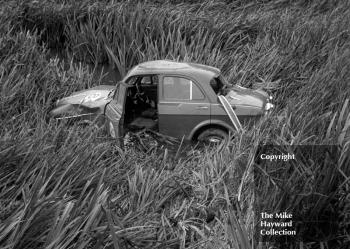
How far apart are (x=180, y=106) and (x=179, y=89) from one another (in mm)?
270

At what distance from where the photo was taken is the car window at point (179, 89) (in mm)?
7906

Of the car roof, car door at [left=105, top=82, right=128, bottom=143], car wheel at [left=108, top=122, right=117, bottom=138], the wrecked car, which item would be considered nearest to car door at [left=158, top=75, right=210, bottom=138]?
the wrecked car

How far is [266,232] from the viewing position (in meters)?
3.87

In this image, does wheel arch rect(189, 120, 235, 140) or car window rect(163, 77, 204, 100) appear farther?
car window rect(163, 77, 204, 100)

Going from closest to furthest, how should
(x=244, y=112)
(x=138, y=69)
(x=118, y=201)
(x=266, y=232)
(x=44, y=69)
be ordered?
(x=266, y=232)
(x=118, y=201)
(x=244, y=112)
(x=138, y=69)
(x=44, y=69)

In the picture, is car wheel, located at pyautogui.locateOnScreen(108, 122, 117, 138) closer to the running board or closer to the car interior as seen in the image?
the car interior

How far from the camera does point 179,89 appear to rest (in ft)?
26.2

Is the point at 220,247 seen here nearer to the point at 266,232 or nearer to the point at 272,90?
the point at 266,232

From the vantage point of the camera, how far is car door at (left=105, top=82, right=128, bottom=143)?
7.74 metres

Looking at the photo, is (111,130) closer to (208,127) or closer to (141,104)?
(141,104)

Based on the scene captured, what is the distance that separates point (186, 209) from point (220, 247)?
1.19m

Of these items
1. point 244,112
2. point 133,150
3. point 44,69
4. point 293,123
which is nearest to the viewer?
point 293,123

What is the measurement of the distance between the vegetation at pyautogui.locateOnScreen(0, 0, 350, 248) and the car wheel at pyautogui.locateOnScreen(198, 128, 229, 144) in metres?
0.38

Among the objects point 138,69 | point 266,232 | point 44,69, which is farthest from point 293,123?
point 44,69
